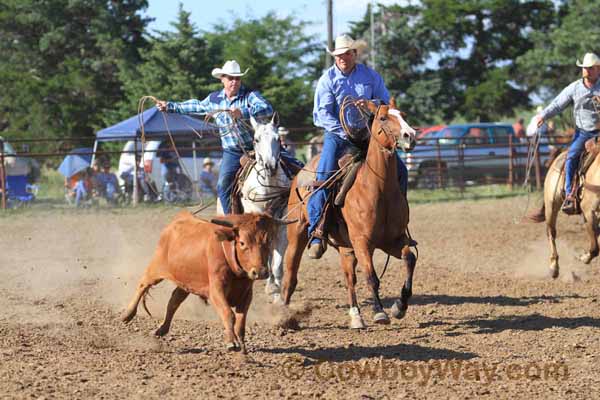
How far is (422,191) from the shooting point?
2158 cm

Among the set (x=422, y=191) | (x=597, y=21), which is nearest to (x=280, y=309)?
(x=422, y=191)

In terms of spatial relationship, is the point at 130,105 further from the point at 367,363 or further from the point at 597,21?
the point at 367,363

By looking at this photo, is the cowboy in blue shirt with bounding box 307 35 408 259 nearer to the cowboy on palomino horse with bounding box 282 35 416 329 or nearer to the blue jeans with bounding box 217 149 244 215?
the cowboy on palomino horse with bounding box 282 35 416 329

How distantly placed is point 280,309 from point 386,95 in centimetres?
200

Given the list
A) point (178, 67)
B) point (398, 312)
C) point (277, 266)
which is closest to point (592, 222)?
point (277, 266)

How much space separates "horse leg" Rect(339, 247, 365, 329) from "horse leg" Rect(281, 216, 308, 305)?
36cm

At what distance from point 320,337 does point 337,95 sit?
6.64ft

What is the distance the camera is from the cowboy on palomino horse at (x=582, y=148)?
9.70 metres

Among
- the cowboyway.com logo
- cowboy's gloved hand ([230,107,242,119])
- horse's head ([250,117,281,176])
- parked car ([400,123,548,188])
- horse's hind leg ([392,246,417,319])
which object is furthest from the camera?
parked car ([400,123,548,188])

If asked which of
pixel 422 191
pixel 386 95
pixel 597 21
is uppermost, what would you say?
pixel 597 21

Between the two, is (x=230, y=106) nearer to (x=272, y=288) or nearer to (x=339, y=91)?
(x=339, y=91)

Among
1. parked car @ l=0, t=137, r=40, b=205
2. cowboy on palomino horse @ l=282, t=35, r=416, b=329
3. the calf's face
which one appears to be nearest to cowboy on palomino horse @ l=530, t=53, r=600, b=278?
cowboy on palomino horse @ l=282, t=35, r=416, b=329

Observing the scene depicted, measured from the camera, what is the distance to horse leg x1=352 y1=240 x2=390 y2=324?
22.2 ft

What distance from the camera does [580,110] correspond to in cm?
988
